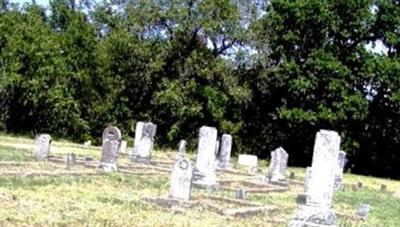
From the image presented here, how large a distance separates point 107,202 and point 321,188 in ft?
15.4

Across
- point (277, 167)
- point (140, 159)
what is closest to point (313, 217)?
point (277, 167)

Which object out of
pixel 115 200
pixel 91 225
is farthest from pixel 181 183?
pixel 91 225

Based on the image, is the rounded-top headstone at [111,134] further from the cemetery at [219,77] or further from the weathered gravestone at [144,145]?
the cemetery at [219,77]

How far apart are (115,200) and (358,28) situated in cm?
3512

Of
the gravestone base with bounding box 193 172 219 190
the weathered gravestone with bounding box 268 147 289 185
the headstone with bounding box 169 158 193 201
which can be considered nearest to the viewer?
the headstone with bounding box 169 158 193 201

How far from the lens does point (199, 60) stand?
52.4m

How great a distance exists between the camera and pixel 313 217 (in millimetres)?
16625

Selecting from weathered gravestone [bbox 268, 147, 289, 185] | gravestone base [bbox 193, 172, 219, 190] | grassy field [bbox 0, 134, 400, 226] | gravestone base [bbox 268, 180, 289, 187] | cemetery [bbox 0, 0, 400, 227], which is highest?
cemetery [bbox 0, 0, 400, 227]

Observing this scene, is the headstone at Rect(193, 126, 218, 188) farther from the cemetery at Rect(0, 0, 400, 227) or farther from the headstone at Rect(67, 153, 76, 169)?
the cemetery at Rect(0, 0, 400, 227)

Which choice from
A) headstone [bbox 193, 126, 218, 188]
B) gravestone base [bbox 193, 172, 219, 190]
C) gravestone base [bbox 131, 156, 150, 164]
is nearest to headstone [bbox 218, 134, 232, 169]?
gravestone base [bbox 131, 156, 150, 164]

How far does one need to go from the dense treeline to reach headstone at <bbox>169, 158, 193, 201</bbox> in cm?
2914

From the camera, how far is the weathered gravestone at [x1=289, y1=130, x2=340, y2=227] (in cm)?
1662

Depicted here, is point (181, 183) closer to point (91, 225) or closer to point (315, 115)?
point (91, 225)

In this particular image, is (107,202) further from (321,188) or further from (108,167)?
(108,167)
